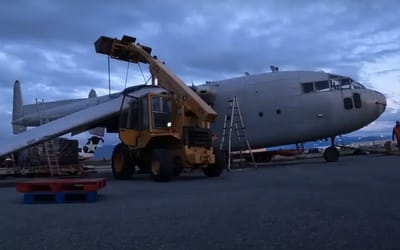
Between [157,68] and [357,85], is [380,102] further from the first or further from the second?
[157,68]

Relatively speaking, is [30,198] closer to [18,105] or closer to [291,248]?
[291,248]

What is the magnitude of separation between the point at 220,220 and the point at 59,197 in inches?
156

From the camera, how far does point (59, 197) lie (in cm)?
855

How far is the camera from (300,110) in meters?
17.5

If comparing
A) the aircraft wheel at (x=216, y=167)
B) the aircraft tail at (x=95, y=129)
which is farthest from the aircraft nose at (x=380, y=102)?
the aircraft tail at (x=95, y=129)

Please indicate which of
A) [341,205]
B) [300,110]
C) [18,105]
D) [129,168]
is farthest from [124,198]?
[18,105]

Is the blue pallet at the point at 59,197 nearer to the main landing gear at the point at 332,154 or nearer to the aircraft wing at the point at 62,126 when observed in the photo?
the aircraft wing at the point at 62,126

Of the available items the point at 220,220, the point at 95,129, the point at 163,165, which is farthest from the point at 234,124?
the point at 220,220

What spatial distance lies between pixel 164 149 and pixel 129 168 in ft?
6.94

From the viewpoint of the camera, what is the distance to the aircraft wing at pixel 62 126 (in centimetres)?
1350

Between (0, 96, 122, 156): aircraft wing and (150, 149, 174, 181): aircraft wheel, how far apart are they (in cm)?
325

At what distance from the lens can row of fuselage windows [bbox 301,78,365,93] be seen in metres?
17.6

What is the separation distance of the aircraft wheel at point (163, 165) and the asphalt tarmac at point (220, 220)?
318 centimetres

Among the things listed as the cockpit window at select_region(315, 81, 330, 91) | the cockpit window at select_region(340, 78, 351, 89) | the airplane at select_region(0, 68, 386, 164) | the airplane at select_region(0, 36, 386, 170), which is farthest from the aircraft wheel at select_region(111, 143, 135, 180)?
the cockpit window at select_region(340, 78, 351, 89)
